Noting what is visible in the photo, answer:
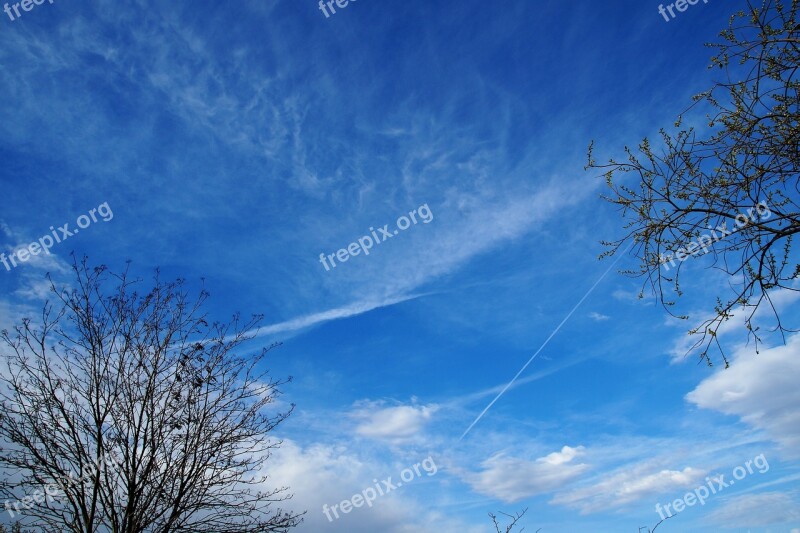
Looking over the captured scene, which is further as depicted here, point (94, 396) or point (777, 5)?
point (94, 396)

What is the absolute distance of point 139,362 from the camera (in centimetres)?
855

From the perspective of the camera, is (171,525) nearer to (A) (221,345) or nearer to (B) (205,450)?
(B) (205,450)

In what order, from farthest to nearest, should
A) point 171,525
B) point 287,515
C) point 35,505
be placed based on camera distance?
1. point 287,515
2. point 171,525
3. point 35,505

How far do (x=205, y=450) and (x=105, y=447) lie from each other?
1598 mm

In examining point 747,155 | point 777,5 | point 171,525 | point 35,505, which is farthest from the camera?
point 171,525

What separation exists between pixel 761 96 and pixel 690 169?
2.84 feet

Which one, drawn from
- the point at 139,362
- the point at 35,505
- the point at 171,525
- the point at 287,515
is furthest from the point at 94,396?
the point at 287,515

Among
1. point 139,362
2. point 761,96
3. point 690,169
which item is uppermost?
point 139,362

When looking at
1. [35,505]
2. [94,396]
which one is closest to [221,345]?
[94,396]

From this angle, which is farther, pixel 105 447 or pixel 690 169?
pixel 105 447

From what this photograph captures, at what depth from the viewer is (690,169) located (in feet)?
15.2

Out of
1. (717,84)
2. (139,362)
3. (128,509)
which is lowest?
(128,509)

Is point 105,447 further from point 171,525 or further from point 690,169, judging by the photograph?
point 690,169

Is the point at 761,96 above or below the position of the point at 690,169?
above
